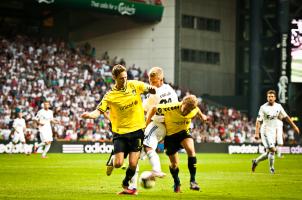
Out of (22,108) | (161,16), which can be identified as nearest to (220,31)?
(161,16)

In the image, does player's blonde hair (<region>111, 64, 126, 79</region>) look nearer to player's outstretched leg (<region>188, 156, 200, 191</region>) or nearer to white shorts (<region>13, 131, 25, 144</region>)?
player's outstretched leg (<region>188, 156, 200, 191</region>)

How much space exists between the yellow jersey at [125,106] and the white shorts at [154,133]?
0.99 meters

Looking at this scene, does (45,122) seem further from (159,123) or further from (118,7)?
(118,7)

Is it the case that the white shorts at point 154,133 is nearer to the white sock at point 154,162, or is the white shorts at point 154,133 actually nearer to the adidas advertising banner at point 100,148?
the white sock at point 154,162

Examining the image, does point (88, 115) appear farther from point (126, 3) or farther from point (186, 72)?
point (186, 72)

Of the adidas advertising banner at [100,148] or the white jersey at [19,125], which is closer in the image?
the white jersey at [19,125]

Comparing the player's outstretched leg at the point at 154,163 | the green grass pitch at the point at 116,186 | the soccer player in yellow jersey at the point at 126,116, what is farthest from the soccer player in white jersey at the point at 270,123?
the soccer player in yellow jersey at the point at 126,116

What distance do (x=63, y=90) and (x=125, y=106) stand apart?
32360mm

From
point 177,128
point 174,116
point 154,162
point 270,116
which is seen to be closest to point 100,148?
point 270,116

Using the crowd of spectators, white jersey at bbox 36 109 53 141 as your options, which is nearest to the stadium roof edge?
the crowd of spectators

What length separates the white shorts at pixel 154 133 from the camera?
1648 cm

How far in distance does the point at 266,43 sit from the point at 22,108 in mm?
23230

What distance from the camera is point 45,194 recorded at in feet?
52.0

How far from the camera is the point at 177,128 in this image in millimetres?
16688
